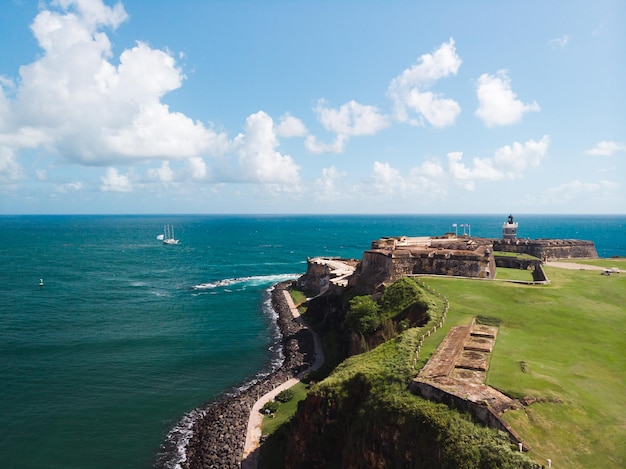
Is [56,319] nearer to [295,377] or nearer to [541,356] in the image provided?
[295,377]

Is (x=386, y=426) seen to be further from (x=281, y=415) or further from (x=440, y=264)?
(x=440, y=264)

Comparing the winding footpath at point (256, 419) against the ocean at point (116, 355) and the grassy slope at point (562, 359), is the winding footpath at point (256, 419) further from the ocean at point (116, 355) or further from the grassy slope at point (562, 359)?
the grassy slope at point (562, 359)

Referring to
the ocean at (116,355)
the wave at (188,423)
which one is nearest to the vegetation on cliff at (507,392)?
the wave at (188,423)

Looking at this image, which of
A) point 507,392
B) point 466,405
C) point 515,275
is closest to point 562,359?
point 507,392

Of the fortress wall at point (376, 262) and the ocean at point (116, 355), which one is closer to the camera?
the ocean at point (116, 355)

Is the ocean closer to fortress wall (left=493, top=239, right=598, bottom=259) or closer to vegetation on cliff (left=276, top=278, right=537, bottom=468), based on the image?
vegetation on cliff (left=276, top=278, right=537, bottom=468)

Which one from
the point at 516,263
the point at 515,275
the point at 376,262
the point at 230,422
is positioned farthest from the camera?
the point at 516,263
